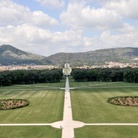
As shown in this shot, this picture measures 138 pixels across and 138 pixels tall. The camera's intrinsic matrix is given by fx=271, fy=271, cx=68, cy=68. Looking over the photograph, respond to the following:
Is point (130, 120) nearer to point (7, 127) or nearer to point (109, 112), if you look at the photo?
point (109, 112)

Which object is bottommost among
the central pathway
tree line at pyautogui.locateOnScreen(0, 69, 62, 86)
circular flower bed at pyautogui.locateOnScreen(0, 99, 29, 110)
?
the central pathway

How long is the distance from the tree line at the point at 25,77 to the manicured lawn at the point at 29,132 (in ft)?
260

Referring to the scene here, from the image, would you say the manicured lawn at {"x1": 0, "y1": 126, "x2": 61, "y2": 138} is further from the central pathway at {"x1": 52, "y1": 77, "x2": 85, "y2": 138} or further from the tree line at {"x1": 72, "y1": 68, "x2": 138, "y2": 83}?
the tree line at {"x1": 72, "y1": 68, "x2": 138, "y2": 83}

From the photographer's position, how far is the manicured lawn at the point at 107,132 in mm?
36062

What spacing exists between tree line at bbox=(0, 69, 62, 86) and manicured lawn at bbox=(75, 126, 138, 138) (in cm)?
8394

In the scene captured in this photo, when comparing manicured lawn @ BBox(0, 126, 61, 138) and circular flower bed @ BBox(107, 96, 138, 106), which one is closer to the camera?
manicured lawn @ BBox(0, 126, 61, 138)

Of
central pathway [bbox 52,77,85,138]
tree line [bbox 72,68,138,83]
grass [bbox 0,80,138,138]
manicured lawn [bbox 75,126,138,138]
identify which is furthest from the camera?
tree line [bbox 72,68,138,83]

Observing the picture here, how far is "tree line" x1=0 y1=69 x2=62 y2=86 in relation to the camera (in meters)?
121

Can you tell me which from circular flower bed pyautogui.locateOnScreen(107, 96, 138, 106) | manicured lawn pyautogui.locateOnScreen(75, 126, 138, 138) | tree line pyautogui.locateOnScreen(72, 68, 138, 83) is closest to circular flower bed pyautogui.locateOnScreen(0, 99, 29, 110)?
circular flower bed pyautogui.locateOnScreen(107, 96, 138, 106)

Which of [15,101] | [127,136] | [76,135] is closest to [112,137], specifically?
[127,136]

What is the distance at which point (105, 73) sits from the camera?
443 feet

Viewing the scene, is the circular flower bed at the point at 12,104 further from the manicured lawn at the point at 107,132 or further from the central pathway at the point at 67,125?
the manicured lawn at the point at 107,132

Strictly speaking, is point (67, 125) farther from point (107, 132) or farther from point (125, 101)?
point (125, 101)

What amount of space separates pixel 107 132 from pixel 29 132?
1102 centimetres
